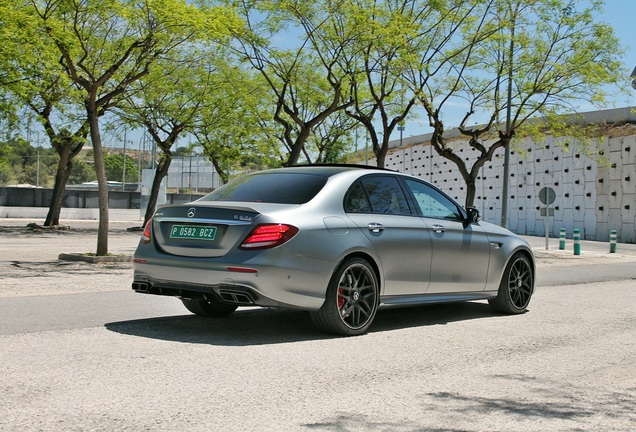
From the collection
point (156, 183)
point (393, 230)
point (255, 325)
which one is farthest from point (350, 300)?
point (156, 183)

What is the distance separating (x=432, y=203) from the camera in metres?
9.04

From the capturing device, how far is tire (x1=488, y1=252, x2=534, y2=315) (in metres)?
9.86

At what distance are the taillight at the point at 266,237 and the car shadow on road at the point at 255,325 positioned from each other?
851mm

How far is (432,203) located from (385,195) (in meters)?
0.81

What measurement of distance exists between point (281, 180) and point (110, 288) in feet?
16.5

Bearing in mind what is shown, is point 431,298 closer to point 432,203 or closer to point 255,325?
point 432,203

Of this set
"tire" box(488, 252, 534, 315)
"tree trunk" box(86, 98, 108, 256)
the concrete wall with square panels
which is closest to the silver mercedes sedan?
"tire" box(488, 252, 534, 315)

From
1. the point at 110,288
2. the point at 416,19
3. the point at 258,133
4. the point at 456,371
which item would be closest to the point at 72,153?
the point at 258,133

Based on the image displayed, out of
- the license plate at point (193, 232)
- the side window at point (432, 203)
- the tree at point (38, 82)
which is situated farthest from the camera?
the tree at point (38, 82)

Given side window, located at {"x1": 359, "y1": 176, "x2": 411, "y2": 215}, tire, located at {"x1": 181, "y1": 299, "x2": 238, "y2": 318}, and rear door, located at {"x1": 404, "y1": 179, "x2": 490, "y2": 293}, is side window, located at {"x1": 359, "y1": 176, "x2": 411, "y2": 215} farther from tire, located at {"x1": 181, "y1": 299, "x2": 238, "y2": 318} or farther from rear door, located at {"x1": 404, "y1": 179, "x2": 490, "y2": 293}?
tire, located at {"x1": 181, "y1": 299, "x2": 238, "y2": 318}

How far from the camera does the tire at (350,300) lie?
7469mm

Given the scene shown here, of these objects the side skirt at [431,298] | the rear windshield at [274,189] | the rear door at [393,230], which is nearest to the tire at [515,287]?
the side skirt at [431,298]

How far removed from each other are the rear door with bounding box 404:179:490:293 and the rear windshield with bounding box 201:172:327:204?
1323 millimetres

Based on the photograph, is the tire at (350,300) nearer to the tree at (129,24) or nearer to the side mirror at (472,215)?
the side mirror at (472,215)
